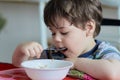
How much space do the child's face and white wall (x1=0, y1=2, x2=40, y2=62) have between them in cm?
207

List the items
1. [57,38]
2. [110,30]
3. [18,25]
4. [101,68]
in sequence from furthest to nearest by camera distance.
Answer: [18,25] < [110,30] < [57,38] < [101,68]

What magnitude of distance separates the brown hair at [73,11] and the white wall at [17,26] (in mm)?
2035

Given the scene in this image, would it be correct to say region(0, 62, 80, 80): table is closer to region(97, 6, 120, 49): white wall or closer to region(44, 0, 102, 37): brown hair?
region(44, 0, 102, 37): brown hair

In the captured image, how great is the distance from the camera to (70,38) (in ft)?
3.79

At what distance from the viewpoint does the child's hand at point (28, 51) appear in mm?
1068

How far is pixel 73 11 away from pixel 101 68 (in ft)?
0.92

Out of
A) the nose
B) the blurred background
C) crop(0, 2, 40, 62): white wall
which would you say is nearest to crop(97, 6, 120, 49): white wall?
the blurred background

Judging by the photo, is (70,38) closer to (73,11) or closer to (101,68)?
(73,11)

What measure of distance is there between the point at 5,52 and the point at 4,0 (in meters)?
0.68

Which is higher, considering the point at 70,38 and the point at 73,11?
the point at 73,11

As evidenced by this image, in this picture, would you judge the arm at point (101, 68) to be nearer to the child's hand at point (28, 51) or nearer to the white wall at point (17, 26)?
the child's hand at point (28, 51)

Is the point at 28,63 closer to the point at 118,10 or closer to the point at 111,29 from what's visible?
the point at 118,10

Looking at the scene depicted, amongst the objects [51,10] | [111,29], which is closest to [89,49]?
[51,10]

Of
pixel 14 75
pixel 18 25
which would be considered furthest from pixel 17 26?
pixel 14 75
